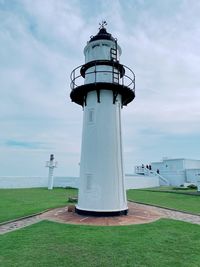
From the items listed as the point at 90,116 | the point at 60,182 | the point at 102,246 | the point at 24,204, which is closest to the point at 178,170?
the point at 60,182

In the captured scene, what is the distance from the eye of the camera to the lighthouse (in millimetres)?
9891

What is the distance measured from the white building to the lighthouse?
23.5m

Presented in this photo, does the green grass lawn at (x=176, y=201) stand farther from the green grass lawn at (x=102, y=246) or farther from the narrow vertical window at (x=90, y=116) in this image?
A: the narrow vertical window at (x=90, y=116)

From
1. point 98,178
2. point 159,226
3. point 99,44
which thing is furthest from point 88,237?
point 99,44

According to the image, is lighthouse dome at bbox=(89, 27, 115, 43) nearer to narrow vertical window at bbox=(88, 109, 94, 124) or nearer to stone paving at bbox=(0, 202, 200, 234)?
narrow vertical window at bbox=(88, 109, 94, 124)

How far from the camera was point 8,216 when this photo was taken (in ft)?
31.1

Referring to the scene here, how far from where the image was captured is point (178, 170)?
3341 centimetres

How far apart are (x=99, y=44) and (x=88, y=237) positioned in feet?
27.8

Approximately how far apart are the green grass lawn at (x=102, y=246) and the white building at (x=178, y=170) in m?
25.8

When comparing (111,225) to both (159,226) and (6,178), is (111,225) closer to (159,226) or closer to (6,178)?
(159,226)

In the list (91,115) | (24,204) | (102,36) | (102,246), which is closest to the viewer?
(102,246)

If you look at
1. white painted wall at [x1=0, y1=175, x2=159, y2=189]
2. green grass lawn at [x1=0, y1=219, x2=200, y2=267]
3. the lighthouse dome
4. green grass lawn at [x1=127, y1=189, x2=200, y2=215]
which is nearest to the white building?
white painted wall at [x1=0, y1=175, x2=159, y2=189]

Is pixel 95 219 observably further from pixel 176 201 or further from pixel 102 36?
pixel 102 36

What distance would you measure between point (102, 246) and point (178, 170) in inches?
1183
